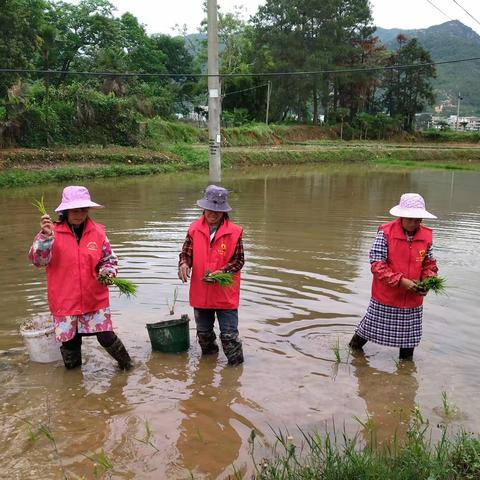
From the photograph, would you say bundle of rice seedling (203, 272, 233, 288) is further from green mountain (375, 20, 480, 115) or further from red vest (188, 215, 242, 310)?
green mountain (375, 20, 480, 115)

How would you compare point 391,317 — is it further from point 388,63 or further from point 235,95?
point 388,63

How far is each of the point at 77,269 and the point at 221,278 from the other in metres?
1.15

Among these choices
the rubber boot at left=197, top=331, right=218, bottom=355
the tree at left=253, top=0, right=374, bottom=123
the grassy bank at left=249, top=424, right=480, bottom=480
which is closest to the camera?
the grassy bank at left=249, top=424, right=480, bottom=480

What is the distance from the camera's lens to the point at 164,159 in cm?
2738

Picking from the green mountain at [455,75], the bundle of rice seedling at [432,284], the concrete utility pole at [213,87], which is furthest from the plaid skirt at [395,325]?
the green mountain at [455,75]

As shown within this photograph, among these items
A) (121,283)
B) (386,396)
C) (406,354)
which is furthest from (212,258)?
(406,354)

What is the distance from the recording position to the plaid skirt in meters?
4.92

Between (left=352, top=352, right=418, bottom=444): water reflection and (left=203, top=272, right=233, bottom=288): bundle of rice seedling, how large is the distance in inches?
55.4

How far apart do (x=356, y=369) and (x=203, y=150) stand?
2616cm

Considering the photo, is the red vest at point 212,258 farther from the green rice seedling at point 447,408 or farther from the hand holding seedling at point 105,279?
the green rice seedling at point 447,408

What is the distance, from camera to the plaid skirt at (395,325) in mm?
4922

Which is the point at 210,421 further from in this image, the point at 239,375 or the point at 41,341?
the point at 41,341

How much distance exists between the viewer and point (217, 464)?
3.55 metres

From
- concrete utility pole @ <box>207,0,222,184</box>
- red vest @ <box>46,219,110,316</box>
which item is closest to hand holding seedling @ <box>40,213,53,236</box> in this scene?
red vest @ <box>46,219,110,316</box>
